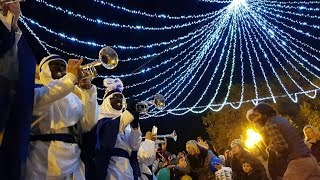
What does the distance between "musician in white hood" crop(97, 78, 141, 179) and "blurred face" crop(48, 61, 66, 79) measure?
134cm

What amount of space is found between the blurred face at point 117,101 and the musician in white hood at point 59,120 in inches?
46.0

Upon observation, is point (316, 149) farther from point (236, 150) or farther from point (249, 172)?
point (236, 150)

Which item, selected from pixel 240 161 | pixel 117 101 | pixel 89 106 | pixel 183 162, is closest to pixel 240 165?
pixel 240 161

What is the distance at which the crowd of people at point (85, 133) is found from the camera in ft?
11.5

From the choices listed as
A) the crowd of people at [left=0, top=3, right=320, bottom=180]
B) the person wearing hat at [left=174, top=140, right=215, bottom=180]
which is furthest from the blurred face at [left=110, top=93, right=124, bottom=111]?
the person wearing hat at [left=174, top=140, right=215, bottom=180]

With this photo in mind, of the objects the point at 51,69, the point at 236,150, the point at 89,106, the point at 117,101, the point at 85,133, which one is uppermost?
the point at 51,69

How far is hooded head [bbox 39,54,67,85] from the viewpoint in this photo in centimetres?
427

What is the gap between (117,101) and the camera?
5.77 metres

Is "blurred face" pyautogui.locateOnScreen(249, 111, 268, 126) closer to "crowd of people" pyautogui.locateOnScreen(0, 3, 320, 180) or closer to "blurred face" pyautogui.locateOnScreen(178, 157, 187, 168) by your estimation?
"crowd of people" pyautogui.locateOnScreen(0, 3, 320, 180)

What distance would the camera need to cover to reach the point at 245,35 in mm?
14836

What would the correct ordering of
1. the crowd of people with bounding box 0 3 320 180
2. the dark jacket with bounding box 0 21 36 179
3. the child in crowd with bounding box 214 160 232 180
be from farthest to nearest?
the child in crowd with bounding box 214 160 232 180
the crowd of people with bounding box 0 3 320 180
the dark jacket with bounding box 0 21 36 179

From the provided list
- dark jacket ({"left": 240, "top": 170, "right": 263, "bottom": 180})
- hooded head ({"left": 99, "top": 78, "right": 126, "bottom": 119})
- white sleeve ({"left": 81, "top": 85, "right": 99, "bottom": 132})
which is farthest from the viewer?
dark jacket ({"left": 240, "top": 170, "right": 263, "bottom": 180})

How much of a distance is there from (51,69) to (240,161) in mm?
4880

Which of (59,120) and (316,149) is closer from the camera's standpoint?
(59,120)
